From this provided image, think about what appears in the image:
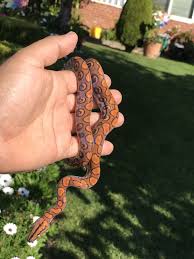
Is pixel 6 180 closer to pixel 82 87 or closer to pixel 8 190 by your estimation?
pixel 8 190

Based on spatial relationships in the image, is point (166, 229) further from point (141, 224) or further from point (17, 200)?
point (17, 200)

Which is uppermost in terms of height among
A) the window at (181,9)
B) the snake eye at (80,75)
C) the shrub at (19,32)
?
the snake eye at (80,75)

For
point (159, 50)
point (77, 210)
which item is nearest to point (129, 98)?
point (77, 210)

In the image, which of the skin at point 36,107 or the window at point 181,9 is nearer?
the skin at point 36,107

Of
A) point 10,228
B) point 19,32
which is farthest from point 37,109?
point 19,32

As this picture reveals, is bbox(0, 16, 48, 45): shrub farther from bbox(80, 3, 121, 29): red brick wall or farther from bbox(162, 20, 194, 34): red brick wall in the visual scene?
bbox(162, 20, 194, 34): red brick wall

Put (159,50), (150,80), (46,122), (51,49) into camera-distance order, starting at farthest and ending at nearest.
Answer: (159,50), (150,80), (46,122), (51,49)

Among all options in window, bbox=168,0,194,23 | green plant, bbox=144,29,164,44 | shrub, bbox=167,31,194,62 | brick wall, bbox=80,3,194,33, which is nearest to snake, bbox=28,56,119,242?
green plant, bbox=144,29,164,44

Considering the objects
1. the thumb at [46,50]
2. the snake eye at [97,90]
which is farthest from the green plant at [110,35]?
the thumb at [46,50]

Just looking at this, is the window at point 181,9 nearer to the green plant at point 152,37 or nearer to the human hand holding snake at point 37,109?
the green plant at point 152,37
